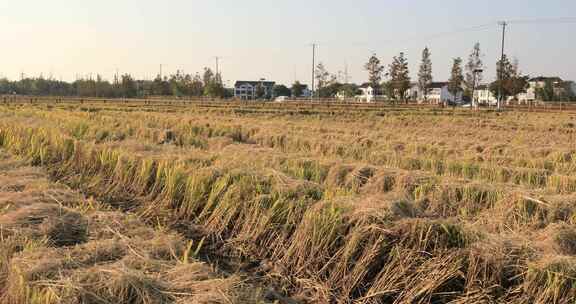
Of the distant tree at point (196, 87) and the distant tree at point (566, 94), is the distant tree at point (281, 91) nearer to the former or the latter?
the distant tree at point (196, 87)

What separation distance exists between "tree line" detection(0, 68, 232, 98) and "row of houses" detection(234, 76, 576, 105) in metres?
10.5

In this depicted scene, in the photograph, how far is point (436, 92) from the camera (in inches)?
3418

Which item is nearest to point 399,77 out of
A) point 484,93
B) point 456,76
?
point 456,76

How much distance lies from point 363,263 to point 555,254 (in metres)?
1.31

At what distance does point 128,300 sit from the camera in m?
2.76

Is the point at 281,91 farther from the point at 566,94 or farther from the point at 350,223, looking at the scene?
the point at 350,223

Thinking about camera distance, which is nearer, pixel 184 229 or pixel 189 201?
pixel 184 229

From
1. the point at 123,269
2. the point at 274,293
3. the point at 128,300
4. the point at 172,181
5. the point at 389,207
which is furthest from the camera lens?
the point at 172,181

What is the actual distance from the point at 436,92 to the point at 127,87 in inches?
2097

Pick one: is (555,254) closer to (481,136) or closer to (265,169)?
(265,169)

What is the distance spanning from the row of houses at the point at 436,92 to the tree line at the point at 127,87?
1047 cm

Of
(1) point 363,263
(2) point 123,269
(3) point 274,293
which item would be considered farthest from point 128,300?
(1) point 363,263

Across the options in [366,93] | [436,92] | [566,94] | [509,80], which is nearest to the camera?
[509,80]

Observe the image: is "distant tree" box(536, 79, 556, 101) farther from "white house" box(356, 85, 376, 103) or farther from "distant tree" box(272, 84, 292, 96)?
"distant tree" box(272, 84, 292, 96)
